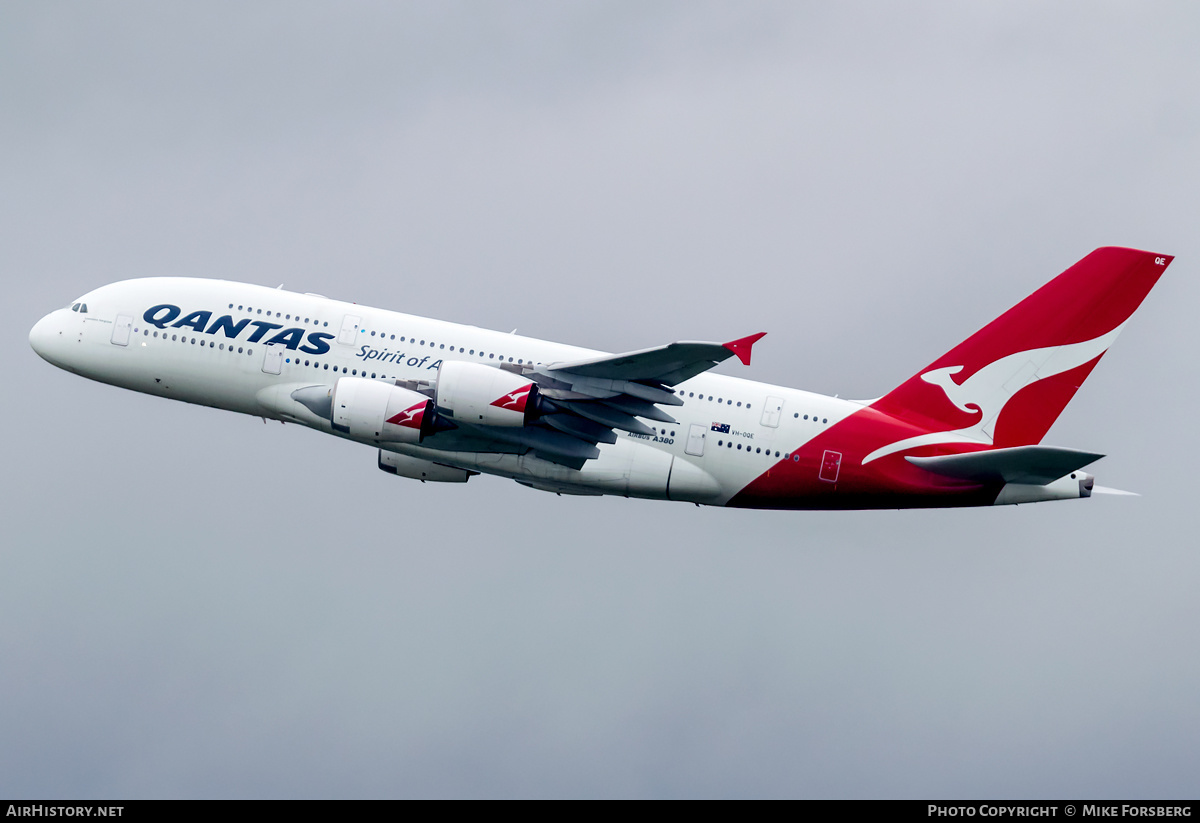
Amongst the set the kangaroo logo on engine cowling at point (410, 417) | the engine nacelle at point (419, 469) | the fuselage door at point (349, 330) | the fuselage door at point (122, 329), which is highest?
the fuselage door at point (349, 330)

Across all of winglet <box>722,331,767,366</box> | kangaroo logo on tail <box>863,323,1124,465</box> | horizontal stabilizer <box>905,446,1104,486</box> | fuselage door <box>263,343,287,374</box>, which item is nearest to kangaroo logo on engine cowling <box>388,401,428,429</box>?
fuselage door <box>263,343,287,374</box>

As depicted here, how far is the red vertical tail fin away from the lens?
135ft

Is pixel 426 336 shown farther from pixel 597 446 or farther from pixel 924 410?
pixel 924 410

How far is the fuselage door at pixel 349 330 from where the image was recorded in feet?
132

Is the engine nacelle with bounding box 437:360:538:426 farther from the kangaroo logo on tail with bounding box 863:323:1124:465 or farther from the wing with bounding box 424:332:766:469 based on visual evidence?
the kangaroo logo on tail with bounding box 863:323:1124:465

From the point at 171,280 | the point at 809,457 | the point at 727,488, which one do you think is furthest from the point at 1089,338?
the point at 171,280

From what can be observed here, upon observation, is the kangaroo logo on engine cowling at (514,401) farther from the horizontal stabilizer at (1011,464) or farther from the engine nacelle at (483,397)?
the horizontal stabilizer at (1011,464)

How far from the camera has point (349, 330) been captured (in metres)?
40.5

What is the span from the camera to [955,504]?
133 feet

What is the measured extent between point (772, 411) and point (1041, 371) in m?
8.48

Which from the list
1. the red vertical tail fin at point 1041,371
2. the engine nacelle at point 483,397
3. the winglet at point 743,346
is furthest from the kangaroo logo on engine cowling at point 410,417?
the red vertical tail fin at point 1041,371

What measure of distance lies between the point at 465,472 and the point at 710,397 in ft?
26.7

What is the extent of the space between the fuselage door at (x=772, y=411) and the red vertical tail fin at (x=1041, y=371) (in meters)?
3.25

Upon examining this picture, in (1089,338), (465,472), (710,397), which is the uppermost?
(1089,338)
